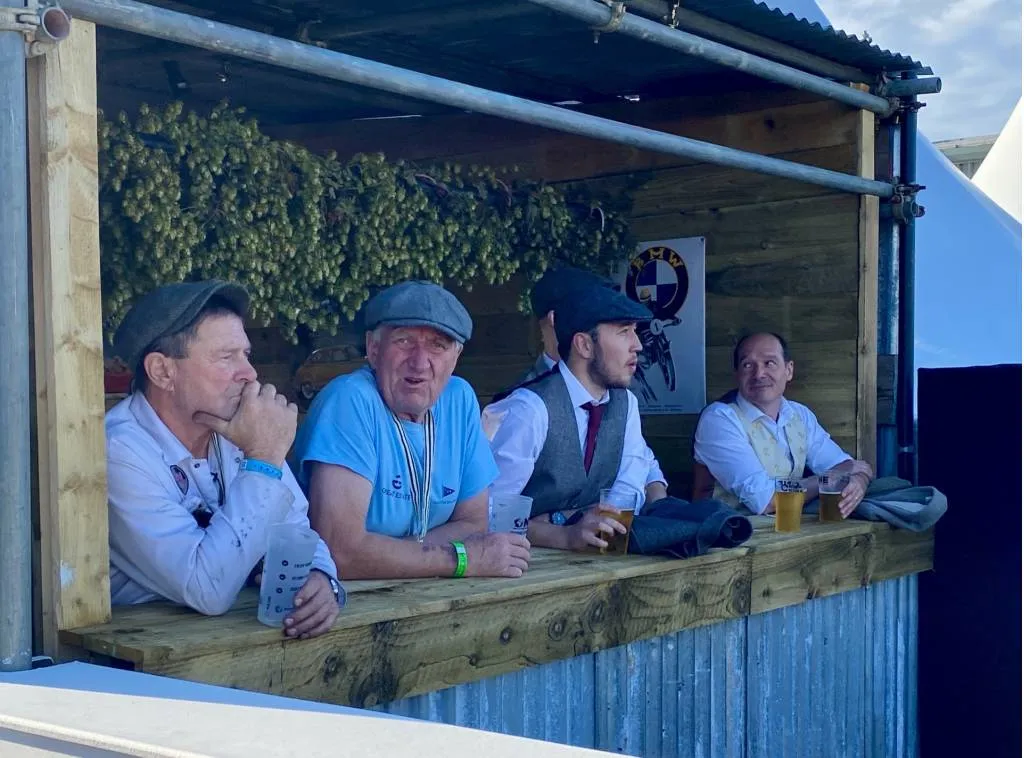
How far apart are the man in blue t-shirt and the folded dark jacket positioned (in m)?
0.44

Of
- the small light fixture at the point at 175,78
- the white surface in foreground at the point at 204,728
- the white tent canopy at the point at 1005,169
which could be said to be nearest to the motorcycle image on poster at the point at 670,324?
the small light fixture at the point at 175,78

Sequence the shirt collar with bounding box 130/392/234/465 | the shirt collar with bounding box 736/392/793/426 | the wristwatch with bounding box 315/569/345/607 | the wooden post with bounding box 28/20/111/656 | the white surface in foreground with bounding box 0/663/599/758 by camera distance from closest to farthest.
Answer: the white surface in foreground with bounding box 0/663/599/758 → the wooden post with bounding box 28/20/111/656 → the wristwatch with bounding box 315/569/345/607 → the shirt collar with bounding box 130/392/234/465 → the shirt collar with bounding box 736/392/793/426

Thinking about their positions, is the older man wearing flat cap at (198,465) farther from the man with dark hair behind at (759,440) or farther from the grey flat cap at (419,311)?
the man with dark hair behind at (759,440)

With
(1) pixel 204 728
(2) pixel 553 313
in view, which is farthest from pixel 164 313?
(2) pixel 553 313

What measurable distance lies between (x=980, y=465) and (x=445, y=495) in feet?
7.82

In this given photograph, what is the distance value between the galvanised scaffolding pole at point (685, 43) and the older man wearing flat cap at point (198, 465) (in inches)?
43.8

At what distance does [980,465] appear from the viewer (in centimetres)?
467

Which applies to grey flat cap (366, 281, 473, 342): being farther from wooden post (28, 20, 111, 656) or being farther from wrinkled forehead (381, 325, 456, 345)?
wooden post (28, 20, 111, 656)

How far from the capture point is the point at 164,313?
261 cm

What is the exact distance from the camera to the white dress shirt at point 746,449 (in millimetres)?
4516

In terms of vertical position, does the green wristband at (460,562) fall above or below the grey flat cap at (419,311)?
below

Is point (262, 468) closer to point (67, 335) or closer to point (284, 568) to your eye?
point (284, 568)

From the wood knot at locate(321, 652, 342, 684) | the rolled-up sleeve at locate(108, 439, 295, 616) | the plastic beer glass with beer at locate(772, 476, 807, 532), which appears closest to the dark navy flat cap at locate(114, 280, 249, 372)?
the rolled-up sleeve at locate(108, 439, 295, 616)

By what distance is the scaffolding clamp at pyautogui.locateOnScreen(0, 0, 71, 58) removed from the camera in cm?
208
